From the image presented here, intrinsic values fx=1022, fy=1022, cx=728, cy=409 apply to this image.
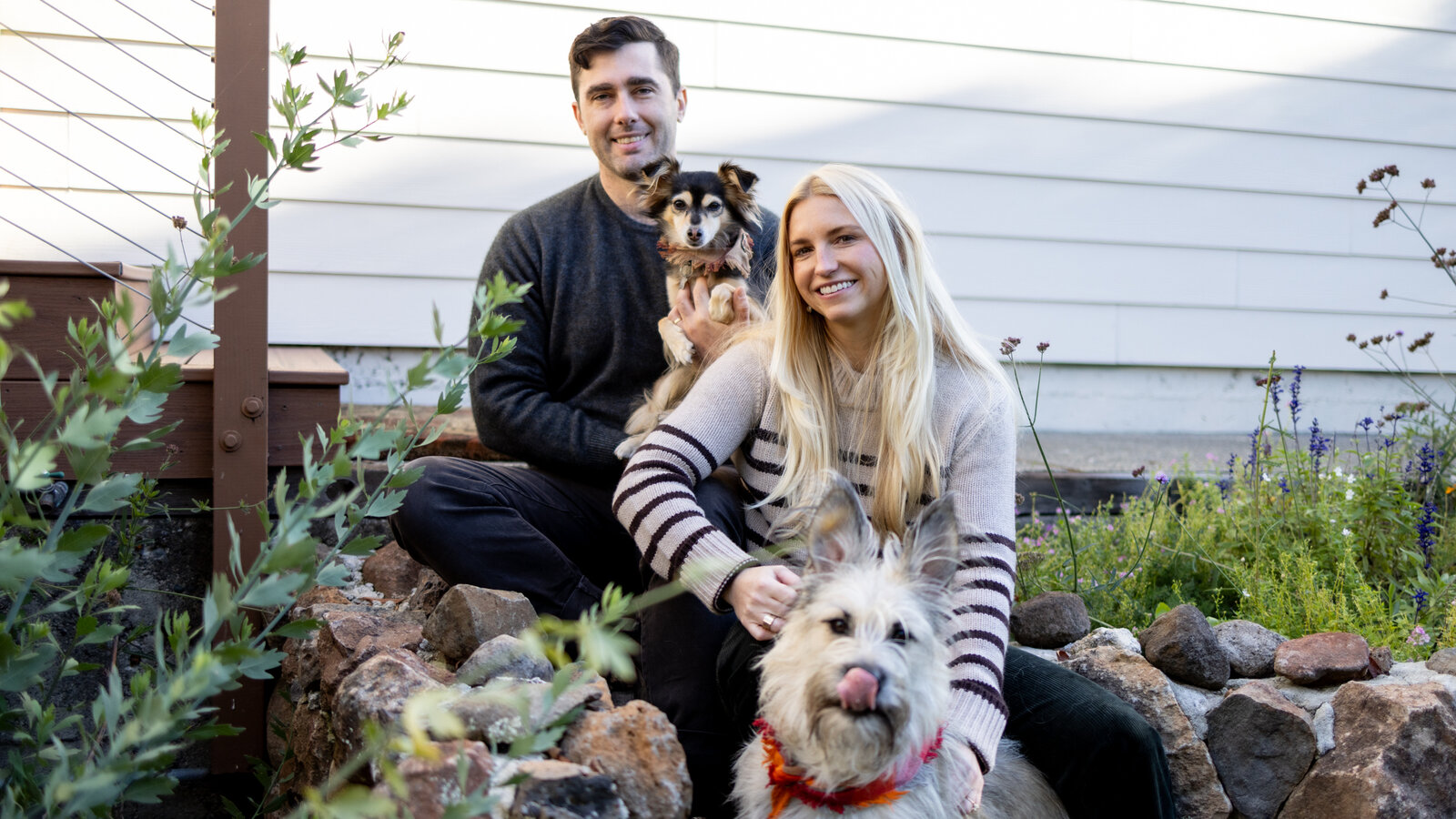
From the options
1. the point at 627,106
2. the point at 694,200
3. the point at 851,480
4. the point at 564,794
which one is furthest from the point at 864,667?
the point at 627,106

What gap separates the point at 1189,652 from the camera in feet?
8.79

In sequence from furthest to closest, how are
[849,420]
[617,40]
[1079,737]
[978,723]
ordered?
[617,40] → [849,420] → [1079,737] → [978,723]

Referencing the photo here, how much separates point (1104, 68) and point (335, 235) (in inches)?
149

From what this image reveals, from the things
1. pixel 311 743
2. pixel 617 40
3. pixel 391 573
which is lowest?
pixel 311 743

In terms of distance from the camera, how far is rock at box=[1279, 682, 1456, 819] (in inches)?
95.1

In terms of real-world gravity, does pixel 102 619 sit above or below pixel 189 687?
below

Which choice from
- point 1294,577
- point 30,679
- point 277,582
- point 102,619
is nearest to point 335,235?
point 102,619

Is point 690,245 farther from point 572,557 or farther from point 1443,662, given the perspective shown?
point 1443,662

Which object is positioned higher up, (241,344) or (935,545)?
(241,344)

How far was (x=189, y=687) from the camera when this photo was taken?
41.8 inches

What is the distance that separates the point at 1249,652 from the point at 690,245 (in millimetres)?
2071

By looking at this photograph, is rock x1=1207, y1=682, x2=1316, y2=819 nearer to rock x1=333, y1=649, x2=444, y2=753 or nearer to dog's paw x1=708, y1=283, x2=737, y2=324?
dog's paw x1=708, y1=283, x2=737, y2=324

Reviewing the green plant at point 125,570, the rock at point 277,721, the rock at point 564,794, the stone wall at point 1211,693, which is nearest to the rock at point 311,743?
the stone wall at point 1211,693

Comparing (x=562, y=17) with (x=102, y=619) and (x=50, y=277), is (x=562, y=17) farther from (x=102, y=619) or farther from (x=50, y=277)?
(x=102, y=619)
